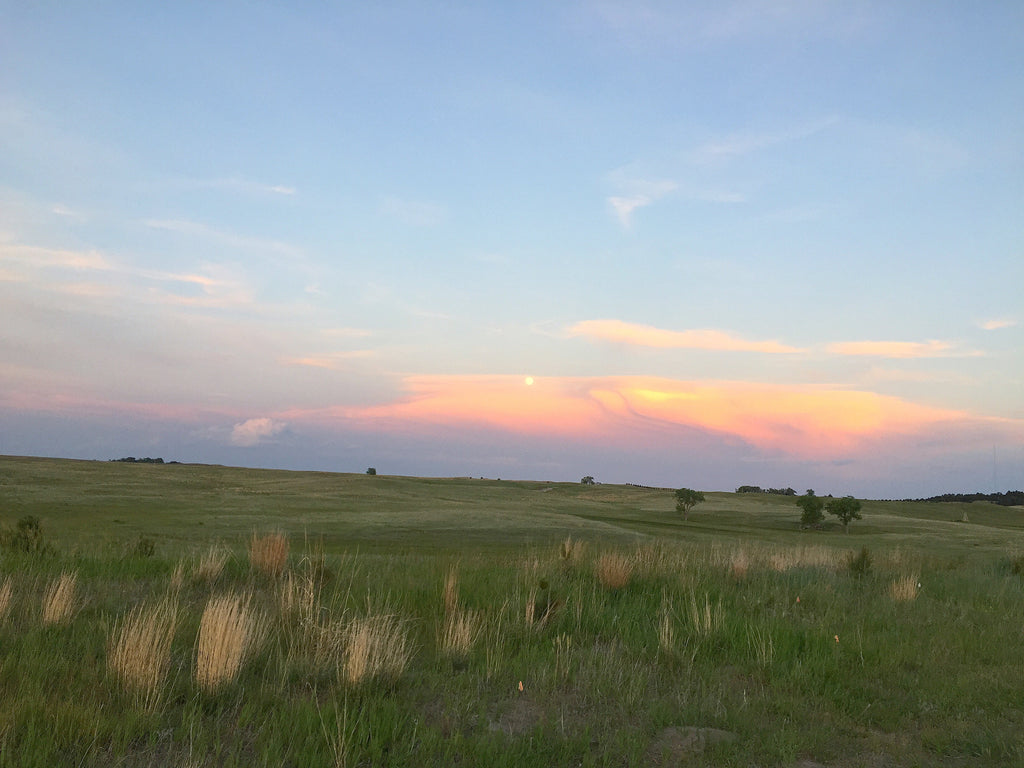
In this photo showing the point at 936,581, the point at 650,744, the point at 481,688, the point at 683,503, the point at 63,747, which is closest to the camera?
the point at 63,747

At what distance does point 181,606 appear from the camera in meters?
8.62

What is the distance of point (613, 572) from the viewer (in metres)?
10.9

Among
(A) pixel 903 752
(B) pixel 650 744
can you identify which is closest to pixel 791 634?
(A) pixel 903 752

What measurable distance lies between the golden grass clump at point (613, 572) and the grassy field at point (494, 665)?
2.0 inches

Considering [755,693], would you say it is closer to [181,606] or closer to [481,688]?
[481,688]

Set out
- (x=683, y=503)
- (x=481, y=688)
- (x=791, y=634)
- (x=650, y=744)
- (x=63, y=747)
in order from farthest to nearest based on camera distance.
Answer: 1. (x=683, y=503)
2. (x=791, y=634)
3. (x=481, y=688)
4. (x=650, y=744)
5. (x=63, y=747)

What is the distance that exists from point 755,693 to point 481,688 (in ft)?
8.56

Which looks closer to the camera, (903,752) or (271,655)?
(903,752)

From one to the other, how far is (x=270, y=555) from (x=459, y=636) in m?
5.20

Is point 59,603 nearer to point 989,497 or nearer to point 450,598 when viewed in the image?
point 450,598

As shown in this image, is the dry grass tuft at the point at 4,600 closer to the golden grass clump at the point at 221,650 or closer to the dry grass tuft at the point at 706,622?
the golden grass clump at the point at 221,650

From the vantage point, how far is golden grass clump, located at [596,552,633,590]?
10.8 m

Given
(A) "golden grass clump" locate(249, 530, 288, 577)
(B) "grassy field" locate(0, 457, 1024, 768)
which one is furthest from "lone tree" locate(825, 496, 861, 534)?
(A) "golden grass clump" locate(249, 530, 288, 577)

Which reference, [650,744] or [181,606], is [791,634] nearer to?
[650,744]
